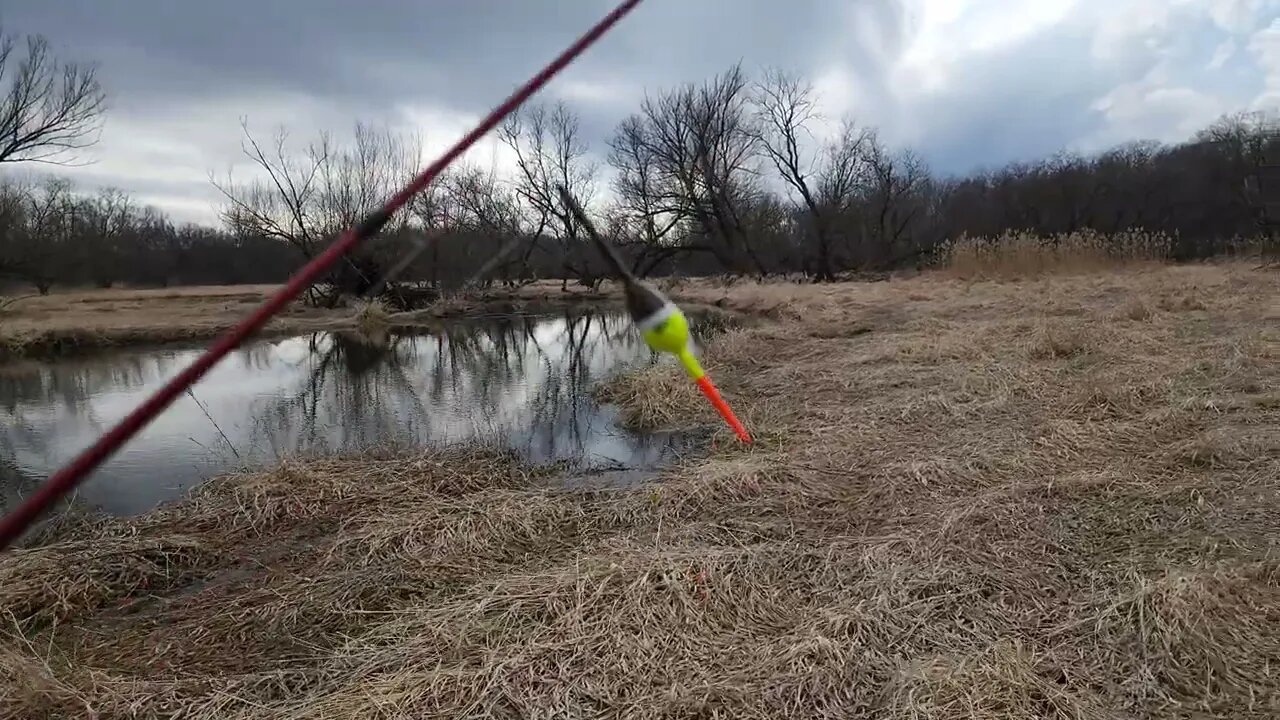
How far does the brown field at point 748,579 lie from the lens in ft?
8.28

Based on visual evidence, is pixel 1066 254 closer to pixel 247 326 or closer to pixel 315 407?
pixel 315 407

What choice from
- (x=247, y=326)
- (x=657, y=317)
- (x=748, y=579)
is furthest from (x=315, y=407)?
(x=247, y=326)

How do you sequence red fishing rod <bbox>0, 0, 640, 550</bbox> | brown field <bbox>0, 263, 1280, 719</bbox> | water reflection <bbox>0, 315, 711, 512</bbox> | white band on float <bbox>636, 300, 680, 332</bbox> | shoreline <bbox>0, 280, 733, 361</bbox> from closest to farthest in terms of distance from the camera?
red fishing rod <bbox>0, 0, 640, 550</bbox>
white band on float <bbox>636, 300, 680, 332</bbox>
brown field <bbox>0, 263, 1280, 719</bbox>
water reflection <bbox>0, 315, 711, 512</bbox>
shoreline <bbox>0, 280, 733, 361</bbox>

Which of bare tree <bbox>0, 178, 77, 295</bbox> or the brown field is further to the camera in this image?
bare tree <bbox>0, 178, 77, 295</bbox>

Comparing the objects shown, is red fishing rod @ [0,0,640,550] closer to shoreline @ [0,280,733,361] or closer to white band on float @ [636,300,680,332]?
white band on float @ [636,300,680,332]

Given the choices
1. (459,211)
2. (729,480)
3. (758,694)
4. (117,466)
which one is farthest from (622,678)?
(117,466)

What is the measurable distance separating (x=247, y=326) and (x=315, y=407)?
852 centimetres

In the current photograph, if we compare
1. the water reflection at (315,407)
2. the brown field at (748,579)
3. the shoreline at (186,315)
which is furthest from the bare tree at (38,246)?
the brown field at (748,579)

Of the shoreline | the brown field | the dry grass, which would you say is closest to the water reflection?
the brown field

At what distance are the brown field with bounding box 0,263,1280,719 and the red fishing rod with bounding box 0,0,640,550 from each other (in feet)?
5.94

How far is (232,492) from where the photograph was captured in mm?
5020

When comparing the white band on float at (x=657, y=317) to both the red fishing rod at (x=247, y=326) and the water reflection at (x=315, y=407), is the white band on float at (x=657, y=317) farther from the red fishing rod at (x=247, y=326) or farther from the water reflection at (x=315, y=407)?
the water reflection at (x=315, y=407)

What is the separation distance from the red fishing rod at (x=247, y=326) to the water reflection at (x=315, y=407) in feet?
15.1

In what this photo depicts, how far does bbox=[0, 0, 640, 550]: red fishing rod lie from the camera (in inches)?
38.2
